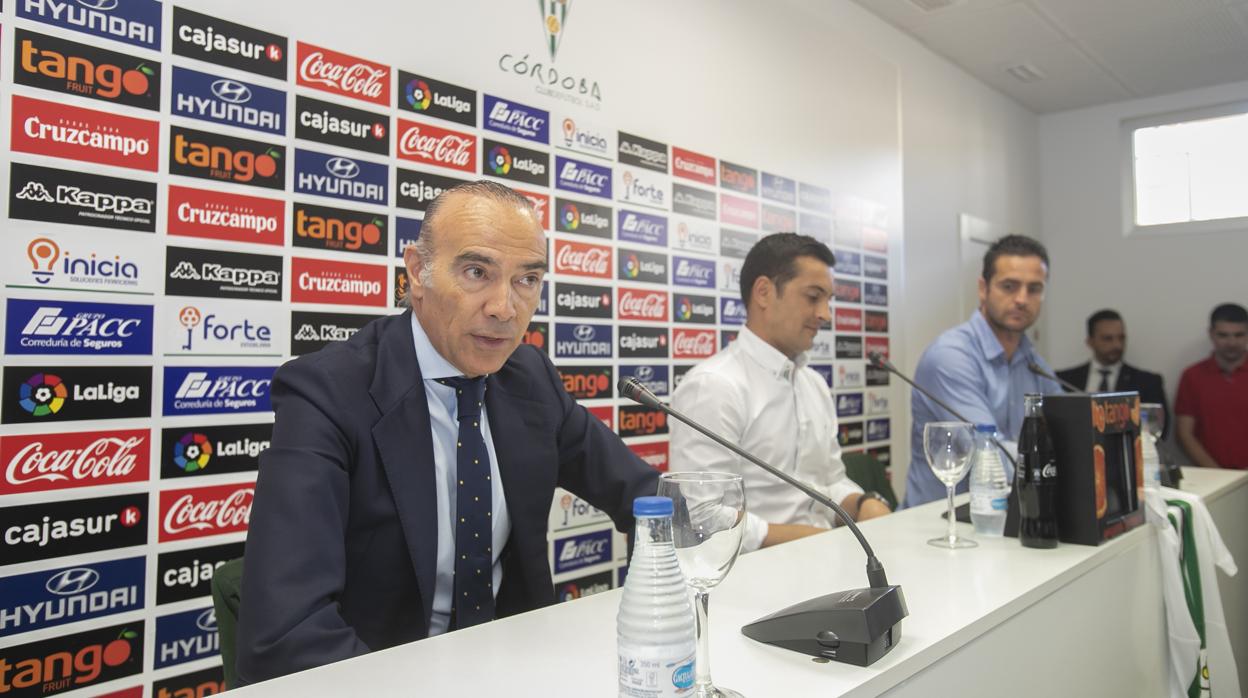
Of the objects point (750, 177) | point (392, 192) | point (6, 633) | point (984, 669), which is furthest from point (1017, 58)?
point (6, 633)

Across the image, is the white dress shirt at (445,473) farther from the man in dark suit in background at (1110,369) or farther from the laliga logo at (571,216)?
the man in dark suit in background at (1110,369)

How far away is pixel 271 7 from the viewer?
194 centimetres

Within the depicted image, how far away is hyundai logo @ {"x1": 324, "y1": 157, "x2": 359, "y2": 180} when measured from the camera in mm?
2047

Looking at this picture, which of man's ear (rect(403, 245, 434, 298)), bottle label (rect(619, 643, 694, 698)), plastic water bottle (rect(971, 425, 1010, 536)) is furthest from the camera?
plastic water bottle (rect(971, 425, 1010, 536))

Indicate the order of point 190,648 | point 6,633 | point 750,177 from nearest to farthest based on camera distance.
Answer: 1. point 6,633
2. point 190,648
3. point 750,177

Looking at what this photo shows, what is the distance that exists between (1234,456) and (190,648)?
542 cm

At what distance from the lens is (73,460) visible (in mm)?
1621

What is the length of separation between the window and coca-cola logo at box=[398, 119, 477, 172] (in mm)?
5153

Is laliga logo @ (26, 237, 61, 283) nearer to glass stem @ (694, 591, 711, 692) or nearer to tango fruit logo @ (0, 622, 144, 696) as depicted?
tango fruit logo @ (0, 622, 144, 696)

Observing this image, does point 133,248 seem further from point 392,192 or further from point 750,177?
point 750,177

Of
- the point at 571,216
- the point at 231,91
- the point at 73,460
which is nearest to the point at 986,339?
the point at 571,216

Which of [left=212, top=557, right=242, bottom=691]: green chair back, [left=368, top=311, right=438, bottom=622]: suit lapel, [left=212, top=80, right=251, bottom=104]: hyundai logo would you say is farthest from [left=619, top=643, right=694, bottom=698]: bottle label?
[left=212, top=80, right=251, bottom=104]: hyundai logo

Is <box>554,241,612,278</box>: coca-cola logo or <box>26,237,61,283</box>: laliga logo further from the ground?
<box>554,241,612,278</box>: coca-cola logo

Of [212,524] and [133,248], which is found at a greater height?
[133,248]
